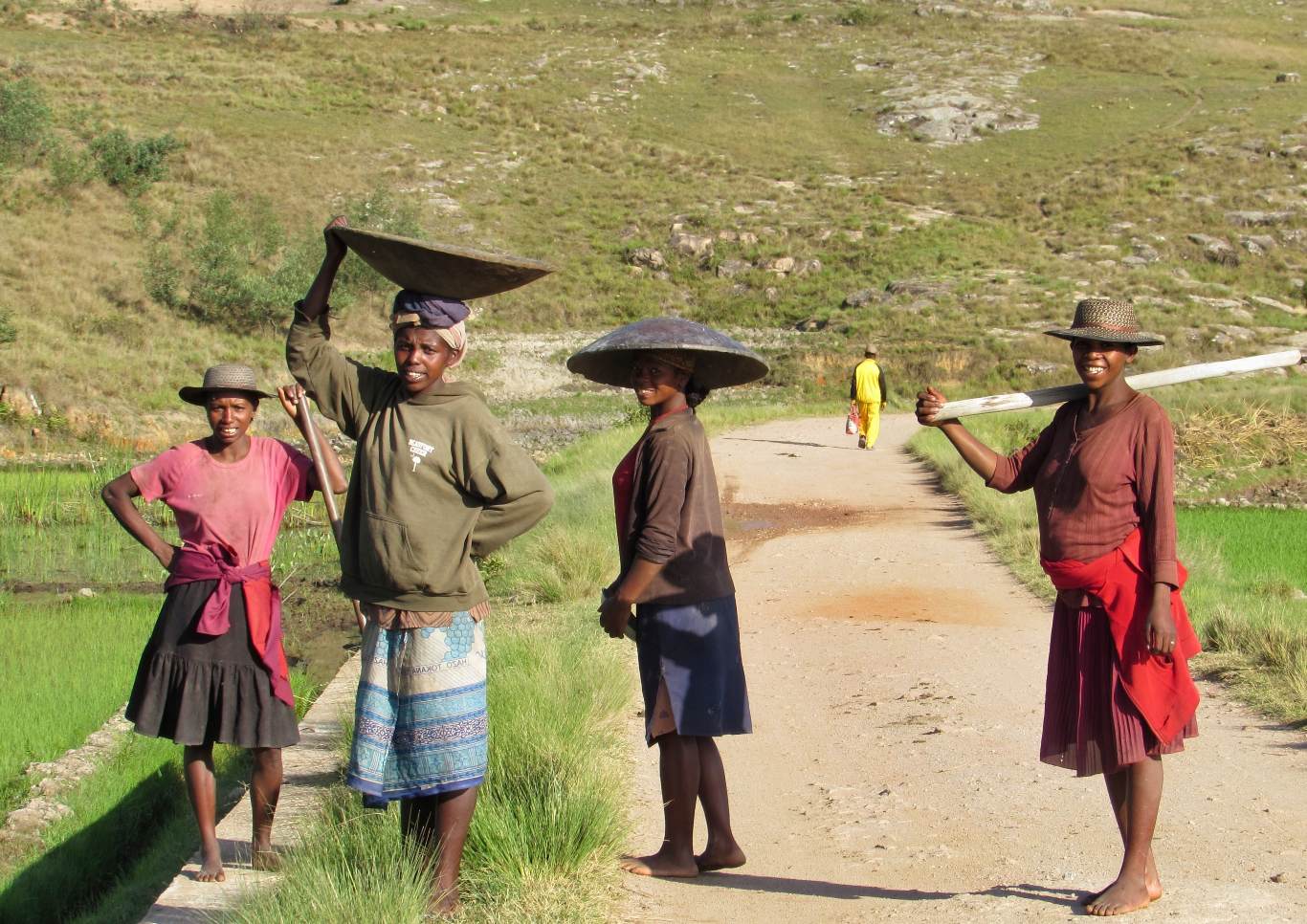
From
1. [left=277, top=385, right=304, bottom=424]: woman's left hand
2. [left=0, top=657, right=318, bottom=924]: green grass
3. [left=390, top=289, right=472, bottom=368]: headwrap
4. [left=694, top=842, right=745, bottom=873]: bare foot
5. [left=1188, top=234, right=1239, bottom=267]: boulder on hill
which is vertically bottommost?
[left=0, top=657, right=318, bottom=924]: green grass

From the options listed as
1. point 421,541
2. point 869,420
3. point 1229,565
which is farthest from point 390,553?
point 869,420


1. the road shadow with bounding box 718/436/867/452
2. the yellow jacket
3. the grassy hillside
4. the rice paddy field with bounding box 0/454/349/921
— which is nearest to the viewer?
the rice paddy field with bounding box 0/454/349/921

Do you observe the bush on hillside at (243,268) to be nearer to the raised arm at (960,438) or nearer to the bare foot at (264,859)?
the bare foot at (264,859)

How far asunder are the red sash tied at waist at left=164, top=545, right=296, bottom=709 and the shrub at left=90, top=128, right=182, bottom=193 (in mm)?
41727

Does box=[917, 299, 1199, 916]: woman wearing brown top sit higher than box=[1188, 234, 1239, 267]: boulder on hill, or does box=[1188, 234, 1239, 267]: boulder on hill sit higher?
box=[1188, 234, 1239, 267]: boulder on hill

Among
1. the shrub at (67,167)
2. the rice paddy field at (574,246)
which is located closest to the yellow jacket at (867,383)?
the rice paddy field at (574,246)

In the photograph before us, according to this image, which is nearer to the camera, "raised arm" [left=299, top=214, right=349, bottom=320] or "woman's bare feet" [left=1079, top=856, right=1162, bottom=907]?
"raised arm" [left=299, top=214, right=349, bottom=320]

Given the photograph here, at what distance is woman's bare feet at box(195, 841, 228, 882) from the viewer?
16.5 ft

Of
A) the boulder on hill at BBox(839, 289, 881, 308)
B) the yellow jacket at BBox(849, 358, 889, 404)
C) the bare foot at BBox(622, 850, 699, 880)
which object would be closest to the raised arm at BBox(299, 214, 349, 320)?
the bare foot at BBox(622, 850, 699, 880)

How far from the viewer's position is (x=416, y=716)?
4.10 meters

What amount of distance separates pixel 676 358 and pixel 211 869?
7.89ft

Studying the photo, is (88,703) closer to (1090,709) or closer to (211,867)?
(211,867)

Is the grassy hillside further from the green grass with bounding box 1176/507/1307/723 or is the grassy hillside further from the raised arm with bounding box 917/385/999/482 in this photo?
the raised arm with bounding box 917/385/999/482

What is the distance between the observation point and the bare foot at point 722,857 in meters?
4.96
